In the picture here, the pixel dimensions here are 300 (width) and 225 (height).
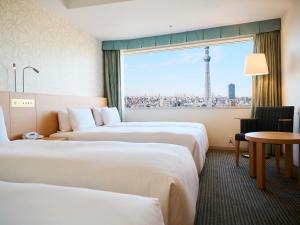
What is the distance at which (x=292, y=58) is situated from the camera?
133 inches

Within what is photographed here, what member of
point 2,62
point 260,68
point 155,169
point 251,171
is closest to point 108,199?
point 155,169

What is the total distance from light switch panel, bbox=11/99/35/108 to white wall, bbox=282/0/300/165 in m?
3.81

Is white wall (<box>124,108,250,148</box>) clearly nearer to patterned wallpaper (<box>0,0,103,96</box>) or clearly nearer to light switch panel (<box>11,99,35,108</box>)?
patterned wallpaper (<box>0,0,103,96</box>)

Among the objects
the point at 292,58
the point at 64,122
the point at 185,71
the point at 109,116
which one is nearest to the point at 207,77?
the point at 185,71

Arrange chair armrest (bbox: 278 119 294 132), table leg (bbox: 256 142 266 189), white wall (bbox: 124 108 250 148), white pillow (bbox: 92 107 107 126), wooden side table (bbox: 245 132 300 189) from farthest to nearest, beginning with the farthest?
white wall (bbox: 124 108 250 148) < white pillow (bbox: 92 107 107 126) < chair armrest (bbox: 278 119 294 132) < table leg (bbox: 256 142 266 189) < wooden side table (bbox: 245 132 300 189)

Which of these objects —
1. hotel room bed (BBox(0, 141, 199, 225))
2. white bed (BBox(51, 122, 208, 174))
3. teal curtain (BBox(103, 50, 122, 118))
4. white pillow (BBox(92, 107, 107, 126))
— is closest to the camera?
hotel room bed (BBox(0, 141, 199, 225))

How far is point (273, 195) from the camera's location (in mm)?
2191

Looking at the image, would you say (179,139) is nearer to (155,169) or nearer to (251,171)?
(251,171)

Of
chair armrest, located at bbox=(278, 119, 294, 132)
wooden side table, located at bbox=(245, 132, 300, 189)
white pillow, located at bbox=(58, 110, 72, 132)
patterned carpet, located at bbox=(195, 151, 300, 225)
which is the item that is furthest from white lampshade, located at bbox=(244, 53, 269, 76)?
white pillow, located at bbox=(58, 110, 72, 132)

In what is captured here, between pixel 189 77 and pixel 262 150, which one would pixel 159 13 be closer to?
pixel 189 77

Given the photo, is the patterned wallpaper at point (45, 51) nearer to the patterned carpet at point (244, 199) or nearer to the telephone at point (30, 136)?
the telephone at point (30, 136)

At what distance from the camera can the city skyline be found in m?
4.45

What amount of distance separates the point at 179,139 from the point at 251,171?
1.03 m

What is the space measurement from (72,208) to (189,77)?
4347mm
